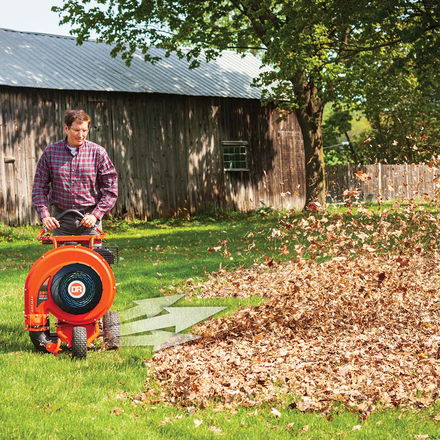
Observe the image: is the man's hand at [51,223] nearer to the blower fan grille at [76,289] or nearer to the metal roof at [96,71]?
the blower fan grille at [76,289]

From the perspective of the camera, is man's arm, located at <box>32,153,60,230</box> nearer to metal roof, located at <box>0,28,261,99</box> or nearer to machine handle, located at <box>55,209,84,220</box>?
machine handle, located at <box>55,209,84,220</box>

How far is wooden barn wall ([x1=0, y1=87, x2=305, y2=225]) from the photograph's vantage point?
63.7 feet

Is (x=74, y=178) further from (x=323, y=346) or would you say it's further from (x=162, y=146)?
(x=162, y=146)

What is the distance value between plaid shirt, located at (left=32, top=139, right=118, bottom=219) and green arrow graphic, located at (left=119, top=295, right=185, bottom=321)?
1.87 metres

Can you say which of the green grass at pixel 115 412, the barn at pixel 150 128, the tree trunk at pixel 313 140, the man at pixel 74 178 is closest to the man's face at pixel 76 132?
the man at pixel 74 178

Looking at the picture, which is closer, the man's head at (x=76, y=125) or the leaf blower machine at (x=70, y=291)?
the leaf blower machine at (x=70, y=291)

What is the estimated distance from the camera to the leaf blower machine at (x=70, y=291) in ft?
17.6

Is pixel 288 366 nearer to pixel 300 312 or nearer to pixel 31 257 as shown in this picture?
pixel 300 312

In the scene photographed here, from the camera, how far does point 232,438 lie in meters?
3.88

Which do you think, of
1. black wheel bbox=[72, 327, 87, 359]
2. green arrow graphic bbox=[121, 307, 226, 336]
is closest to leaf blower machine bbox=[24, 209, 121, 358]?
black wheel bbox=[72, 327, 87, 359]

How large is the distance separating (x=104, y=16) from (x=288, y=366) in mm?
17207

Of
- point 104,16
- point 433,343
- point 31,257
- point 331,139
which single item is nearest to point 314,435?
point 433,343

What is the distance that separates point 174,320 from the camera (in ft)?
22.6

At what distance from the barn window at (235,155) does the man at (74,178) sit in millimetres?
18011
